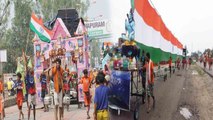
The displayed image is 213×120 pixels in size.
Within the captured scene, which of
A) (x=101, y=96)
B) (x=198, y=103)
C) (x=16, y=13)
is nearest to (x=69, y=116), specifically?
(x=198, y=103)

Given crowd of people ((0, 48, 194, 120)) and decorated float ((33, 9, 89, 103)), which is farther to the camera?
decorated float ((33, 9, 89, 103))

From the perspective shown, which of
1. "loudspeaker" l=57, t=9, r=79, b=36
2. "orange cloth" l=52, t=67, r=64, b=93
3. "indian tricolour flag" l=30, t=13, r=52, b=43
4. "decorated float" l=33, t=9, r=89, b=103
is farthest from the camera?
"loudspeaker" l=57, t=9, r=79, b=36

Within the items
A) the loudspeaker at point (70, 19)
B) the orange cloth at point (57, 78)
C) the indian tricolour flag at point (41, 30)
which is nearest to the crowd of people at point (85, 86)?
the orange cloth at point (57, 78)

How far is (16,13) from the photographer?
53.1m

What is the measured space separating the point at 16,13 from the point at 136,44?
42.3 m

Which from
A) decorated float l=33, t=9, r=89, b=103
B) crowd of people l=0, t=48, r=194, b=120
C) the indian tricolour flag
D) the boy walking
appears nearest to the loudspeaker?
decorated float l=33, t=9, r=89, b=103

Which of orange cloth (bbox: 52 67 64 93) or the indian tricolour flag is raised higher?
the indian tricolour flag

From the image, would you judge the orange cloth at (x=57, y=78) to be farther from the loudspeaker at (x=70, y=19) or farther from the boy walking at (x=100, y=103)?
the loudspeaker at (x=70, y=19)

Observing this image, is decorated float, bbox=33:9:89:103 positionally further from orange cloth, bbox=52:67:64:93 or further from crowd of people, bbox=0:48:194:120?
orange cloth, bbox=52:67:64:93

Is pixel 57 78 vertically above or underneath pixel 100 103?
above

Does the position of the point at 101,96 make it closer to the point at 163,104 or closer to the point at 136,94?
the point at 136,94

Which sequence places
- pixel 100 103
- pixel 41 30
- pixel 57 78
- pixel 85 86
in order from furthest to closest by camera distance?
pixel 41 30 → pixel 85 86 → pixel 57 78 → pixel 100 103

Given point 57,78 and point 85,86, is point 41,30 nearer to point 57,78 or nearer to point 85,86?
point 85,86

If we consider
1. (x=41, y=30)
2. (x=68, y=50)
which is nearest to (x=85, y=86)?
(x=41, y=30)
